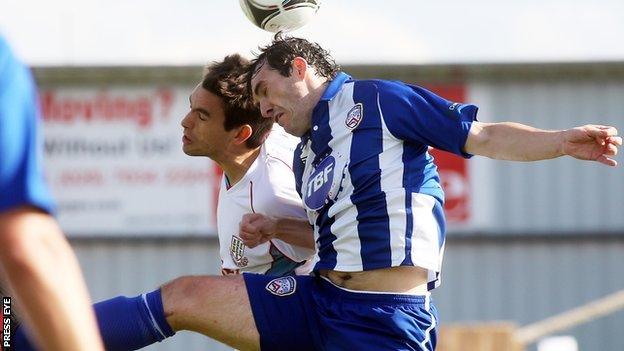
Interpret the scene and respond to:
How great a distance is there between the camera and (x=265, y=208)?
579 centimetres

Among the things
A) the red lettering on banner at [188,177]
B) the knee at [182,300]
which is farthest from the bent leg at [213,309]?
the red lettering on banner at [188,177]

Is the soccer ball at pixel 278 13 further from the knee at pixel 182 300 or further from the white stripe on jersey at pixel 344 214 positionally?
the knee at pixel 182 300

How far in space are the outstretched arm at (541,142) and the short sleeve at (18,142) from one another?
9.03ft

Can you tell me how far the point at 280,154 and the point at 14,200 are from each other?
356cm

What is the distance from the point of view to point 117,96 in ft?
56.7

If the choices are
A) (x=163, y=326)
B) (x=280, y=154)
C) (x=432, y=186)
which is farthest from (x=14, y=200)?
(x=280, y=154)

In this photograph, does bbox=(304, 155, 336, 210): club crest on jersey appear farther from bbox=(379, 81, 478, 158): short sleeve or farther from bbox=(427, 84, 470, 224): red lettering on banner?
bbox=(427, 84, 470, 224): red lettering on banner

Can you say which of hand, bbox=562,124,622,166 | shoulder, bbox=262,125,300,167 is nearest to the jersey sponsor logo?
hand, bbox=562,124,622,166

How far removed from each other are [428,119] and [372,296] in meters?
0.71

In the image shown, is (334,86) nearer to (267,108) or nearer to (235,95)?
Result: (267,108)

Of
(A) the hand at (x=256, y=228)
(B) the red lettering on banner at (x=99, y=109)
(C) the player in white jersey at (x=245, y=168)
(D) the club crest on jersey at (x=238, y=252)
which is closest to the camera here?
(A) the hand at (x=256, y=228)

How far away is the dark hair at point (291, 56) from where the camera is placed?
546cm

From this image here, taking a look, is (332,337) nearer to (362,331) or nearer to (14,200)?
(362,331)

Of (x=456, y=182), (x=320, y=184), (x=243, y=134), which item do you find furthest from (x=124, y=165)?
(x=320, y=184)
